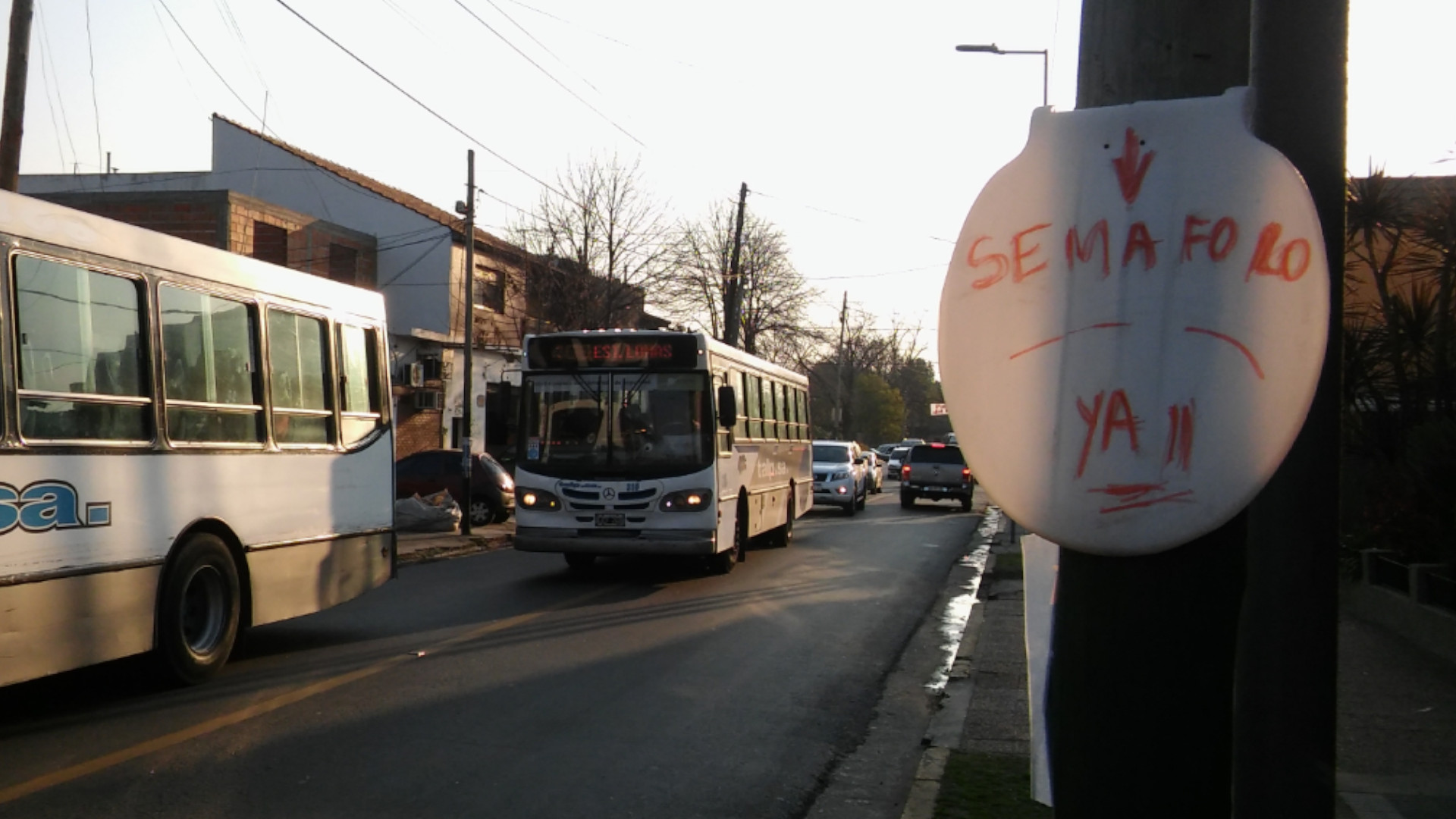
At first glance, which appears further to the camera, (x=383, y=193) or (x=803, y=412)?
(x=383, y=193)

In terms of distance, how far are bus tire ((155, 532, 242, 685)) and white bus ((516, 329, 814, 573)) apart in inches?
230

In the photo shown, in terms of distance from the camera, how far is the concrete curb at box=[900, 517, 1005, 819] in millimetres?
6238

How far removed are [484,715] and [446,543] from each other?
1315 centimetres

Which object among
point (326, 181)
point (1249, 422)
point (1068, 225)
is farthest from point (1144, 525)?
point (326, 181)

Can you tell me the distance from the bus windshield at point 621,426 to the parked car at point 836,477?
16.4 meters

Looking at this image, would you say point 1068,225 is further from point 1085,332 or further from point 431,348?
point 431,348

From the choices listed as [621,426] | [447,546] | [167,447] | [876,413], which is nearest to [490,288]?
[447,546]

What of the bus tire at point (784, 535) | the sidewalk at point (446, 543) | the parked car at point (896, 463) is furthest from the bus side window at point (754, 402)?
the parked car at point (896, 463)

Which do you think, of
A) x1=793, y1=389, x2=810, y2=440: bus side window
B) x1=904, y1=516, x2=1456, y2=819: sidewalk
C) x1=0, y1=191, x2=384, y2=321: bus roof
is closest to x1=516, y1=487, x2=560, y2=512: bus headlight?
x1=0, y1=191, x2=384, y2=321: bus roof

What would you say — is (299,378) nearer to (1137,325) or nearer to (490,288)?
(1137,325)

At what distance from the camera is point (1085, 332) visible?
7.52ft

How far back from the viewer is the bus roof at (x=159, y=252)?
721 centimetres

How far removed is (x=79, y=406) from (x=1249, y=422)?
7050mm

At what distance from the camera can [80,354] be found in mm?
7594
